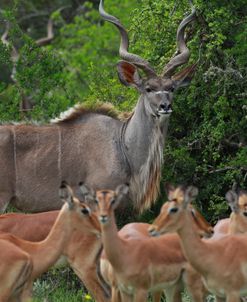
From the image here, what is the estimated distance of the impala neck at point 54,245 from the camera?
9.14m

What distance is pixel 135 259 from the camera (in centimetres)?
912

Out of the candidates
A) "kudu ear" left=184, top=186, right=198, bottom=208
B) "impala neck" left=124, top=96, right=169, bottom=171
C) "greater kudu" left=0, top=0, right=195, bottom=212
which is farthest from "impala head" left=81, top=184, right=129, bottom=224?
"impala neck" left=124, top=96, right=169, bottom=171

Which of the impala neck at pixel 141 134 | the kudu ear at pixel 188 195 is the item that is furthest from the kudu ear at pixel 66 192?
the impala neck at pixel 141 134

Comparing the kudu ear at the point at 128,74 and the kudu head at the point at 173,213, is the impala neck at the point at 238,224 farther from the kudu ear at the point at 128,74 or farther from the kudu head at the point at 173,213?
the kudu ear at the point at 128,74

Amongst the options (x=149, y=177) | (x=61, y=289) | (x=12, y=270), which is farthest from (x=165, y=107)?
(x=12, y=270)

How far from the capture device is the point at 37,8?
901 inches

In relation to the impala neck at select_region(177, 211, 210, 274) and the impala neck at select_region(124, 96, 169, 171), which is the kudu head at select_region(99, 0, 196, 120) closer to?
the impala neck at select_region(124, 96, 169, 171)

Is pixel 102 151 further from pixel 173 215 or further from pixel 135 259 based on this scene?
pixel 173 215

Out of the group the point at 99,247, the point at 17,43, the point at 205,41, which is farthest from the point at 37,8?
the point at 99,247

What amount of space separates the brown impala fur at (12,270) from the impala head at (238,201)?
1.72 m

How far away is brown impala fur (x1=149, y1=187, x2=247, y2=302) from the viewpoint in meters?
8.81

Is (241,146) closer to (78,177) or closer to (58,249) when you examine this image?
(78,177)

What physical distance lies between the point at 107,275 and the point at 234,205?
47.6 inches

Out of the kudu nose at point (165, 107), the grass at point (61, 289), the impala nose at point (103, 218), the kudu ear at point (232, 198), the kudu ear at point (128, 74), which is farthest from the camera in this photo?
the kudu ear at point (128, 74)
